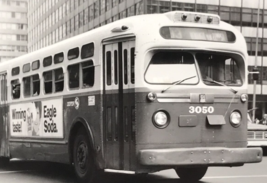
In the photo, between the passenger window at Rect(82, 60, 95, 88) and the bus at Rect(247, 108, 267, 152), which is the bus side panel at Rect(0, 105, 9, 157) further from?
the bus at Rect(247, 108, 267, 152)

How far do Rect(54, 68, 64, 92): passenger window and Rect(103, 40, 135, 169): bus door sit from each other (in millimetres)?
1872

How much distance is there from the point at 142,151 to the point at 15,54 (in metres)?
113

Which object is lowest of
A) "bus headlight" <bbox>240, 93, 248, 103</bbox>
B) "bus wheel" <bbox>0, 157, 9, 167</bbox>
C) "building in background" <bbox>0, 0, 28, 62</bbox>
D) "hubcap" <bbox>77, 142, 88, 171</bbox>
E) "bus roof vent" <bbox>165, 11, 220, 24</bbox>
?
"bus wheel" <bbox>0, 157, 9, 167</bbox>

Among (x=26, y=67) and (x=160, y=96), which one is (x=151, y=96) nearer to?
(x=160, y=96)

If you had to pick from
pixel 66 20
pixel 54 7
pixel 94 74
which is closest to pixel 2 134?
pixel 94 74

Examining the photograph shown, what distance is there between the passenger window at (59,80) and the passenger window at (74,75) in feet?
1.30

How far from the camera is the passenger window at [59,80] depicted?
Answer: 36.4ft

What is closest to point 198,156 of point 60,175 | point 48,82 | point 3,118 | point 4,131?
point 48,82

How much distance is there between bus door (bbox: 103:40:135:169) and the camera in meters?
8.85

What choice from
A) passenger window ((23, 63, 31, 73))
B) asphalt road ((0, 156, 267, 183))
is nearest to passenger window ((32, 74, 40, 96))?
passenger window ((23, 63, 31, 73))

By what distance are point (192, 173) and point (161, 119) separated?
97.0 inches

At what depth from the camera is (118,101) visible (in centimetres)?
911

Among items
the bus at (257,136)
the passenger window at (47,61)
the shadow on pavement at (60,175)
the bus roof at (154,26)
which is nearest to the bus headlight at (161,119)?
the bus roof at (154,26)

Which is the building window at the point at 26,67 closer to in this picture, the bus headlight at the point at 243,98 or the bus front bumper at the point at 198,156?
the bus front bumper at the point at 198,156
